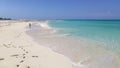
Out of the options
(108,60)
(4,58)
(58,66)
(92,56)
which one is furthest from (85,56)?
(4,58)

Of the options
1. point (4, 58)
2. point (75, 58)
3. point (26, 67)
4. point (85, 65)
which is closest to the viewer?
point (26, 67)

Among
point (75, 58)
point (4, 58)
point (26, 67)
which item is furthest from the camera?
point (75, 58)

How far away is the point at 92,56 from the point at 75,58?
32.1 inches

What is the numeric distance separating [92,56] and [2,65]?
372cm

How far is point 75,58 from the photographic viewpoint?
5.98 meters

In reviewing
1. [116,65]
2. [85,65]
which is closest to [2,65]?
[85,65]

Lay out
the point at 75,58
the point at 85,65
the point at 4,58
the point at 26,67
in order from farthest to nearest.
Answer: the point at 75,58 → the point at 4,58 → the point at 85,65 → the point at 26,67

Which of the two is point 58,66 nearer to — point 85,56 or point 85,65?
point 85,65

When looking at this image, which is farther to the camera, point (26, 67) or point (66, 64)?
point (66, 64)

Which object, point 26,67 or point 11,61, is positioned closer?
point 26,67

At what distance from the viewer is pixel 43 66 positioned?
187 inches

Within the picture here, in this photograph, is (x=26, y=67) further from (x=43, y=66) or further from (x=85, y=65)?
(x=85, y=65)

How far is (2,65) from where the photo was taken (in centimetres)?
466

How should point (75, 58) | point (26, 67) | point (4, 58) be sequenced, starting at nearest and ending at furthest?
1. point (26, 67)
2. point (4, 58)
3. point (75, 58)
